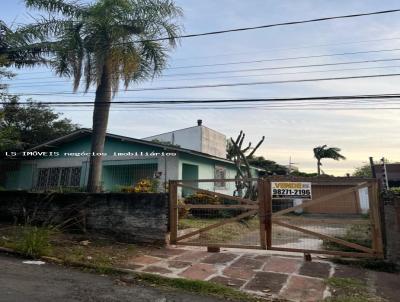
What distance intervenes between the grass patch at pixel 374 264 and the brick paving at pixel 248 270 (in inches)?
16.3

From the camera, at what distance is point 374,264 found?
7.23 metres

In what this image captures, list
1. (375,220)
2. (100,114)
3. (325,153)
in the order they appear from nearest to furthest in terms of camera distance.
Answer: (375,220)
(100,114)
(325,153)

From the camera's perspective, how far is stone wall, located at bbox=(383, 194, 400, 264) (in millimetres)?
7330

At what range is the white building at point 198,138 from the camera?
26.7 metres

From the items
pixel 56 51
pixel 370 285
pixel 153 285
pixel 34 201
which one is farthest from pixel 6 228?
pixel 370 285

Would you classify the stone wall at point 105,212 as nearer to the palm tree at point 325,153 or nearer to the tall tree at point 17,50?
the tall tree at point 17,50

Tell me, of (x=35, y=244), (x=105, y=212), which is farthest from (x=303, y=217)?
(x=35, y=244)

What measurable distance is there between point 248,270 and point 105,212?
4453mm

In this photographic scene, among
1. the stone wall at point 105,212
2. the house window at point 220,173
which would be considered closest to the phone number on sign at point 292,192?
the stone wall at point 105,212

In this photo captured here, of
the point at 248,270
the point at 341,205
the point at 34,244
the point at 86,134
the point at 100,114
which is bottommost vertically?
the point at 248,270

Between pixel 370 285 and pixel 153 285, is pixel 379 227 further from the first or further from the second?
pixel 153 285

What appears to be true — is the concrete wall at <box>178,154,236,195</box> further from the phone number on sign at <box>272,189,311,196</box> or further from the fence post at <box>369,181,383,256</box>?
the fence post at <box>369,181,383,256</box>

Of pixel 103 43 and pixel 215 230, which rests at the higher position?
pixel 103 43

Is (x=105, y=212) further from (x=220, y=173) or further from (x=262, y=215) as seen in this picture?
(x=220, y=173)
